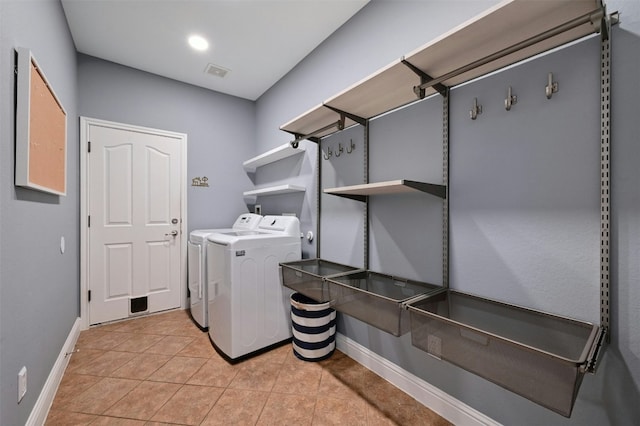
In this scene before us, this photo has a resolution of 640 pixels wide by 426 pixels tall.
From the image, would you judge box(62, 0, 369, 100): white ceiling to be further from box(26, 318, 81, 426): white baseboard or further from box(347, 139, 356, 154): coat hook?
box(26, 318, 81, 426): white baseboard

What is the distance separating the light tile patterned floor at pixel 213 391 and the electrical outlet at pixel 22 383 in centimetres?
45

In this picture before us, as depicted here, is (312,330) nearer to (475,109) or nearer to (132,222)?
(475,109)

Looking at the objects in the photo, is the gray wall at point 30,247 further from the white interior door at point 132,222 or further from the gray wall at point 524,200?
the gray wall at point 524,200

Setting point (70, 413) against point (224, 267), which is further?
point (224, 267)

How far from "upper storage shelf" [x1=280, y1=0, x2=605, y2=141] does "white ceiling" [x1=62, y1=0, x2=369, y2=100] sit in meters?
0.97

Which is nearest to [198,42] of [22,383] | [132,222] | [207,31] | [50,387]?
[207,31]

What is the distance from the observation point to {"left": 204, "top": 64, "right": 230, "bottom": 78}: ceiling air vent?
2.95 metres

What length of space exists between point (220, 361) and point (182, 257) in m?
1.57

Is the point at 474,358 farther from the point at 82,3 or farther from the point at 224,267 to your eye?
the point at 82,3

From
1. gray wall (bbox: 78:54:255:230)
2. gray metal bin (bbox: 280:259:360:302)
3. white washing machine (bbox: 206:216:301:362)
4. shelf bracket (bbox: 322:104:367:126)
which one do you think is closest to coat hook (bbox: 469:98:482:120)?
shelf bracket (bbox: 322:104:367:126)

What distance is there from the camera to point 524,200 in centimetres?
125

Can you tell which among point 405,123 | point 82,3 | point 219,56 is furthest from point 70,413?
point 219,56

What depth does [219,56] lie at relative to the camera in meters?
2.74

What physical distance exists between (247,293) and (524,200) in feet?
6.21
